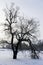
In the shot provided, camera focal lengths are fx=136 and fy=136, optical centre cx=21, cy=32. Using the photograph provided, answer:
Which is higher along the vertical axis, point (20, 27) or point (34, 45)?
point (20, 27)

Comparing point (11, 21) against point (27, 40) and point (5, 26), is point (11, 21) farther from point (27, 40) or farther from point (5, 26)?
point (27, 40)

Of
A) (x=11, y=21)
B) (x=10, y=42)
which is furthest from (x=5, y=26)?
(x=10, y=42)

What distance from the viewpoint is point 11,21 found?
2303 centimetres

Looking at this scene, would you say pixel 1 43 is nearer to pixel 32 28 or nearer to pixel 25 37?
pixel 25 37

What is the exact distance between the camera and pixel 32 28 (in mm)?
23062

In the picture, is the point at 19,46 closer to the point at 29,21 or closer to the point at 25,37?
the point at 25,37

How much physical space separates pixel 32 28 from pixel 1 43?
581 cm

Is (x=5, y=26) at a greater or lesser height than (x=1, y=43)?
greater

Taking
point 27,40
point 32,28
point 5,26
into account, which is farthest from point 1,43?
point 32,28

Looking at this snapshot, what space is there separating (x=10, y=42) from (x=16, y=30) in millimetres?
2298

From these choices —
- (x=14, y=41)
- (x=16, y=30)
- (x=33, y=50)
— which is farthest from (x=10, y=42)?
(x=33, y=50)

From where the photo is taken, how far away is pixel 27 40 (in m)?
23.0

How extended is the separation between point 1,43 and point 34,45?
579cm

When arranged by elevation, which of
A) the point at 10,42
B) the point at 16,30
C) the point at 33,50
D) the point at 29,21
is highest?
the point at 29,21
